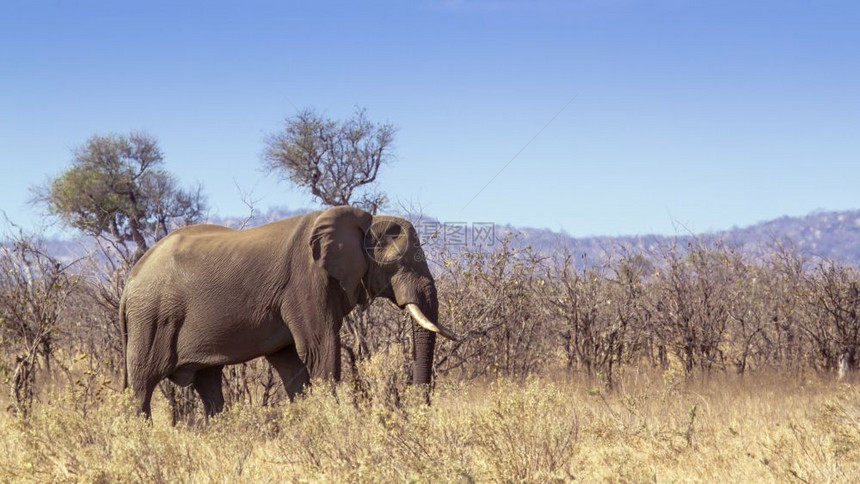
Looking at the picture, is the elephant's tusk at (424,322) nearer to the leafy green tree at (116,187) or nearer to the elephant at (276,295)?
the elephant at (276,295)

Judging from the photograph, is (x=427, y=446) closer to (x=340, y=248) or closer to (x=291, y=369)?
(x=340, y=248)

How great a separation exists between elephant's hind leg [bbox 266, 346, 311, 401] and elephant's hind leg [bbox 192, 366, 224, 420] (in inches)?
33.0

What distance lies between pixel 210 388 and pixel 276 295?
1638 mm

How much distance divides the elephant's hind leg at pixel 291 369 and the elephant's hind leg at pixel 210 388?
2.75ft

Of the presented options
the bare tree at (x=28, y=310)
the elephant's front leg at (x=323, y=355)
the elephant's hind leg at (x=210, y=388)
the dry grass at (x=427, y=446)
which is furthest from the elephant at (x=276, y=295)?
the bare tree at (x=28, y=310)

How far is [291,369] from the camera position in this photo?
9344mm

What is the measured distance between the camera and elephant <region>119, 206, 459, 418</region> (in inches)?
347

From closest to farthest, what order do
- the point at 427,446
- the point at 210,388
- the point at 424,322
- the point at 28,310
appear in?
the point at 427,446
the point at 424,322
the point at 210,388
the point at 28,310

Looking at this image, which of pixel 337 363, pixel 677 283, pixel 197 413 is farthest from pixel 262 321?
pixel 677 283

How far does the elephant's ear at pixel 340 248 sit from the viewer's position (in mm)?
8805

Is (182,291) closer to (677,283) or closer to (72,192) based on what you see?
(677,283)

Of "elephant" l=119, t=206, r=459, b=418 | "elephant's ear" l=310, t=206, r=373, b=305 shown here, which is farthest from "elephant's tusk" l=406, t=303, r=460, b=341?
"elephant's ear" l=310, t=206, r=373, b=305

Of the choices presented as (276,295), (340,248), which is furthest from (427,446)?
(276,295)

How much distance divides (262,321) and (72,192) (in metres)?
30.1
